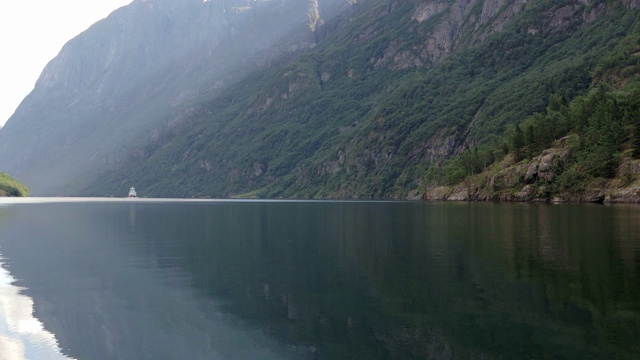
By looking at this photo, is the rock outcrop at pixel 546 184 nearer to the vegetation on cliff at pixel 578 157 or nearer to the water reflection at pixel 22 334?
the vegetation on cliff at pixel 578 157

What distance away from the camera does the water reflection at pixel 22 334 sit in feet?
69.3

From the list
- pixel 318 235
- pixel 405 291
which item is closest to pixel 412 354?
pixel 405 291

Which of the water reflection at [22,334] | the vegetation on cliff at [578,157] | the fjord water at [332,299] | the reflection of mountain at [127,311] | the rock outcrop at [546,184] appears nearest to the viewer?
the water reflection at [22,334]

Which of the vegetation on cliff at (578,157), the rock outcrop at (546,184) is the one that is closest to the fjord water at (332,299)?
the rock outcrop at (546,184)

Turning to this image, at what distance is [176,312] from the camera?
27062mm

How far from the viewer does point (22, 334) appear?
23.7m

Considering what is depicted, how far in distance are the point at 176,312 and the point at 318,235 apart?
36.9 metres

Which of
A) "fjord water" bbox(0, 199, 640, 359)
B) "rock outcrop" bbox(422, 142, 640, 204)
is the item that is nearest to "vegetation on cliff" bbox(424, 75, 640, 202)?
"rock outcrop" bbox(422, 142, 640, 204)

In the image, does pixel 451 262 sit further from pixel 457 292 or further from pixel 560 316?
pixel 560 316

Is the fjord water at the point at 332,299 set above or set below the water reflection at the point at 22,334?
below

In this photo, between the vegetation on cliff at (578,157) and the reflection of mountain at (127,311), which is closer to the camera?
the reflection of mountain at (127,311)

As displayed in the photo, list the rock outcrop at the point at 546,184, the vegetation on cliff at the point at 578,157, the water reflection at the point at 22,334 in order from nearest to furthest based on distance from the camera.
Answer: 1. the water reflection at the point at 22,334
2. the rock outcrop at the point at 546,184
3. the vegetation on cliff at the point at 578,157

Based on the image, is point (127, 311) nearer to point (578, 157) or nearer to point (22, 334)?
point (22, 334)

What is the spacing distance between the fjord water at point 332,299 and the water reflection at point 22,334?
0.33 feet
